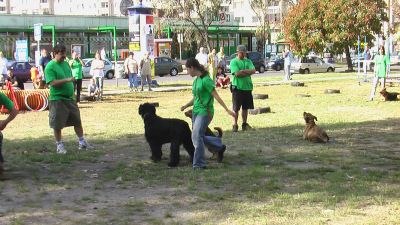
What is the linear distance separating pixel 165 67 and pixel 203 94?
1384 inches

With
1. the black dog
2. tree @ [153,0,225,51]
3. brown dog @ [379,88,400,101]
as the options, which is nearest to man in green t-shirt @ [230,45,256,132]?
the black dog

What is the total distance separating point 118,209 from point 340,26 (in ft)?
126

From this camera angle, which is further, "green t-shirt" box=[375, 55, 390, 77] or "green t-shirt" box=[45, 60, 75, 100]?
"green t-shirt" box=[375, 55, 390, 77]

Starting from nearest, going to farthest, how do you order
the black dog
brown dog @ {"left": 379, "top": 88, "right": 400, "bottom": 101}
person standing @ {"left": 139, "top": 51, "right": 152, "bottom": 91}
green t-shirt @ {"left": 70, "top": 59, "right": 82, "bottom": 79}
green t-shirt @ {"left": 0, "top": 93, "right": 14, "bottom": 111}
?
green t-shirt @ {"left": 0, "top": 93, "right": 14, "bottom": 111} → the black dog → brown dog @ {"left": 379, "top": 88, "right": 400, "bottom": 101} → green t-shirt @ {"left": 70, "top": 59, "right": 82, "bottom": 79} → person standing @ {"left": 139, "top": 51, "right": 152, "bottom": 91}

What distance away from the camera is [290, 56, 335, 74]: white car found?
146ft

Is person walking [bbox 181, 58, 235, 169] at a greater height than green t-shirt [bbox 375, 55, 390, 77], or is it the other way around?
green t-shirt [bbox 375, 55, 390, 77]

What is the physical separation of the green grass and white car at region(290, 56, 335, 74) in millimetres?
31085

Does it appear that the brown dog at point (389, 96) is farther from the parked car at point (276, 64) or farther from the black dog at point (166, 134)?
the parked car at point (276, 64)

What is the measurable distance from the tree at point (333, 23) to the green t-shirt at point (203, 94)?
35280 millimetres

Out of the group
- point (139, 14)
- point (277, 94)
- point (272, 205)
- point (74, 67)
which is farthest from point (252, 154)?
point (139, 14)

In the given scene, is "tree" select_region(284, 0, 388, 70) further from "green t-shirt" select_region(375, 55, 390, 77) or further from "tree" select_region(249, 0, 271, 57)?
"green t-shirt" select_region(375, 55, 390, 77)

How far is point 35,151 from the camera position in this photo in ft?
33.7

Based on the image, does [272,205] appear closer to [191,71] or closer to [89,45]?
[191,71]

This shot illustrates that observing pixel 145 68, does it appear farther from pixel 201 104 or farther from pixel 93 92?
pixel 201 104
